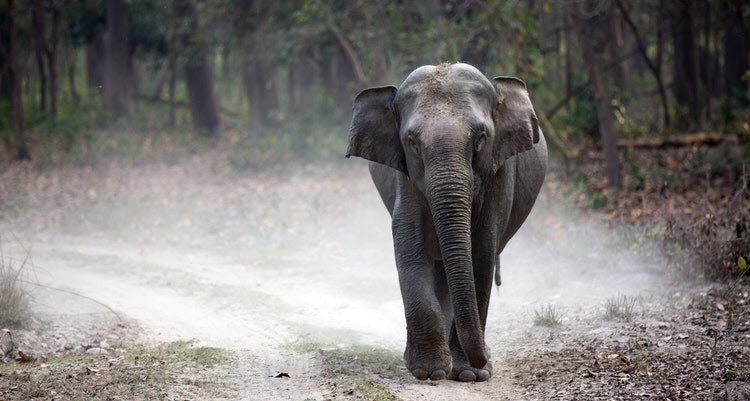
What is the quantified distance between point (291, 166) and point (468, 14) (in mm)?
A: 5417

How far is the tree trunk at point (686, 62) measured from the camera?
18584 mm

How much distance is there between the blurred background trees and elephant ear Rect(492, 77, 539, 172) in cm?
817

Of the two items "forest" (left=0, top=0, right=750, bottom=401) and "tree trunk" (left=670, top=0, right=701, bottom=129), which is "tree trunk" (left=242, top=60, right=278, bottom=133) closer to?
"forest" (left=0, top=0, right=750, bottom=401)

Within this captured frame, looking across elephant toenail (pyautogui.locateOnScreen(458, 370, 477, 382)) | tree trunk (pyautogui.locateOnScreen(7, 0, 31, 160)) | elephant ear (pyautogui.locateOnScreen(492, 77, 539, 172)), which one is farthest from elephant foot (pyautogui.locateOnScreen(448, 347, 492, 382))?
tree trunk (pyautogui.locateOnScreen(7, 0, 31, 160))

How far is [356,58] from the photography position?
68.2ft

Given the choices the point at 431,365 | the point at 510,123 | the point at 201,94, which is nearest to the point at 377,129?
the point at 510,123

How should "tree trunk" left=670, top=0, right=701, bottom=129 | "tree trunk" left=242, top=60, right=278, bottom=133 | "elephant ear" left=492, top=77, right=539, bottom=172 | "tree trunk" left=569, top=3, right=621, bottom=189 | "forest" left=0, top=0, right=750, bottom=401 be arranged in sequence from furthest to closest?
"tree trunk" left=242, top=60, right=278, bottom=133 → "tree trunk" left=670, top=0, right=701, bottom=129 → "tree trunk" left=569, top=3, right=621, bottom=189 → "forest" left=0, top=0, right=750, bottom=401 → "elephant ear" left=492, top=77, right=539, bottom=172

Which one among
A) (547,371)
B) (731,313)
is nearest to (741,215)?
(731,313)

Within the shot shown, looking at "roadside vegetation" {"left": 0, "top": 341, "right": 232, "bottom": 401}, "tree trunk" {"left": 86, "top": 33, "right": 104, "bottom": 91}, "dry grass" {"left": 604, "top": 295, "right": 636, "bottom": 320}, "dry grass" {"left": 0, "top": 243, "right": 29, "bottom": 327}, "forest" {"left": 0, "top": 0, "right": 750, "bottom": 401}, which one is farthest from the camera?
"tree trunk" {"left": 86, "top": 33, "right": 104, "bottom": 91}

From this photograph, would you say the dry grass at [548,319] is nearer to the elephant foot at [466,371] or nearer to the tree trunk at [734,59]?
the elephant foot at [466,371]

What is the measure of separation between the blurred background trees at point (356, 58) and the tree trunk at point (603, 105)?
0.02m

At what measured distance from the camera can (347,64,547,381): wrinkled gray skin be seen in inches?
238

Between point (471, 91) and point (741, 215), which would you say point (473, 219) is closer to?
→ point (471, 91)

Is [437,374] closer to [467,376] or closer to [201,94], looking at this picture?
[467,376]
